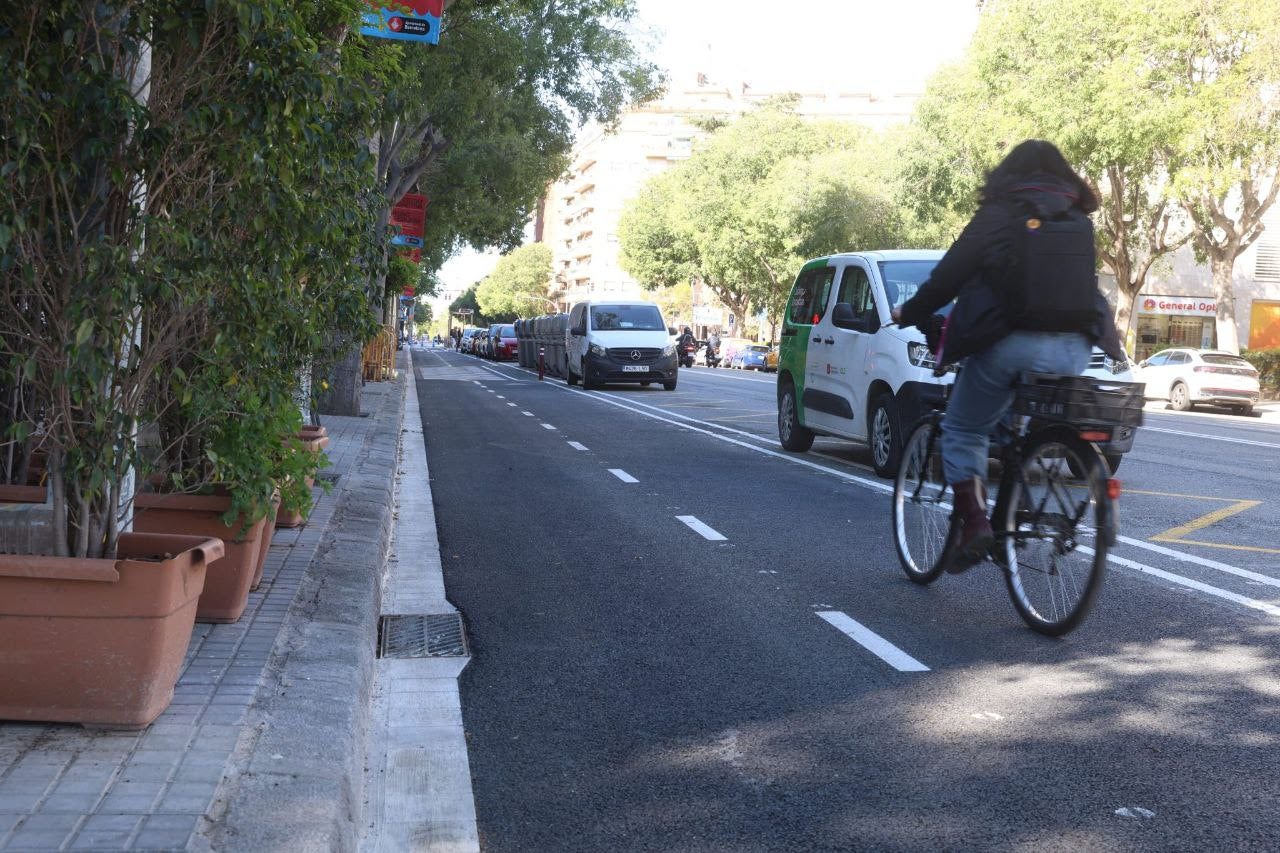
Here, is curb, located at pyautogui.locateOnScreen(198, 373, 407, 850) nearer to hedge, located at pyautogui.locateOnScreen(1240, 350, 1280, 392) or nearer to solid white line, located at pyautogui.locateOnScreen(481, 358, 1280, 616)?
solid white line, located at pyautogui.locateOnScreen(481, 358, 1280, 616)

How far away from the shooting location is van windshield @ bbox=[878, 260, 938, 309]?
11.9 meters

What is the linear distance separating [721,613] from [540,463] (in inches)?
283

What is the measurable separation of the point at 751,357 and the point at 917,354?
52.6 m

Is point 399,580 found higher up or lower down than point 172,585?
lower down

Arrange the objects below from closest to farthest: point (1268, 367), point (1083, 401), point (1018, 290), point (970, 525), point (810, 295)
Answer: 1. point (1083, 401)
2. point (1018, 290)
3. point (970, 525)
4. point (810, 295)
5. point (1268, 367)

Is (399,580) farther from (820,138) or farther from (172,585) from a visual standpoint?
(820,138)

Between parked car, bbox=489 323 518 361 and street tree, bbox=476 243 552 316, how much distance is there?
85.4 meters

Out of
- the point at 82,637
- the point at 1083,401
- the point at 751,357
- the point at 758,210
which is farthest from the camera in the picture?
the point at 758,210

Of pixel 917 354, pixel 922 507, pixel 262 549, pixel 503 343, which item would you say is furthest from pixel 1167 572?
pixel 503 343

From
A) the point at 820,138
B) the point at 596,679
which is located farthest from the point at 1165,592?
the point at 820,138

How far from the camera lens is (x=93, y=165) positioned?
147 inches

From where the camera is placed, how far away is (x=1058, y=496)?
216 inches

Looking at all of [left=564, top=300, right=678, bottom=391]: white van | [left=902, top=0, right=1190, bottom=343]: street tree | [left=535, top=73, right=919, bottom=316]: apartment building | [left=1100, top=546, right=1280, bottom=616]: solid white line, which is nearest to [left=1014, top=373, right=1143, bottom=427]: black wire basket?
[left=1100, top=546, right=1280, bottom=616]: solid white line

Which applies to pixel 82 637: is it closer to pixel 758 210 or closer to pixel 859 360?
pixel 859 360
